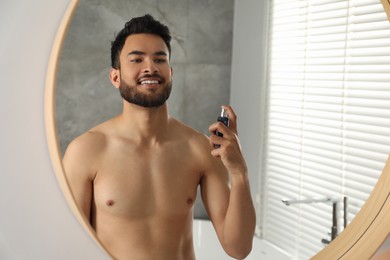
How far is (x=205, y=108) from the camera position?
0.64 m

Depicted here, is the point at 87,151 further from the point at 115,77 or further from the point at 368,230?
the point at 368,230

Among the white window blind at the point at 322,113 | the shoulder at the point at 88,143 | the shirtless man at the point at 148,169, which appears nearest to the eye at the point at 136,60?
the shirtless man at the point at 148,169

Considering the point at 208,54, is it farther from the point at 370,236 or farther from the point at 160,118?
the point at 370,236

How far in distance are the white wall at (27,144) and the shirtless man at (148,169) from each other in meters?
0.03

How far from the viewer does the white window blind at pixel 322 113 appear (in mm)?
711

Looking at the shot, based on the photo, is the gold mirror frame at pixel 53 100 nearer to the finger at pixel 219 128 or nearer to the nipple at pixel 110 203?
the nipple at pixel 110 203

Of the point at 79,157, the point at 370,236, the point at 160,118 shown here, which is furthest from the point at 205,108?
the point at 370,236

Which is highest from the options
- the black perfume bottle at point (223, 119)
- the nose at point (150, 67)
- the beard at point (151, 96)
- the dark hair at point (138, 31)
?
the dark hair at point (138, 31)

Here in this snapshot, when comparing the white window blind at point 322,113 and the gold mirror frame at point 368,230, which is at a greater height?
the white window blind at point 322,113

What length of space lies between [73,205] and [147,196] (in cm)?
10

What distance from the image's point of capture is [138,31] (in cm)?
61

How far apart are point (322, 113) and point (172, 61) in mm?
272

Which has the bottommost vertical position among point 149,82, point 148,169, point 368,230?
point 368,230

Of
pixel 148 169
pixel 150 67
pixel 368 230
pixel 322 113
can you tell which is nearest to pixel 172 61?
pixel 150 67
